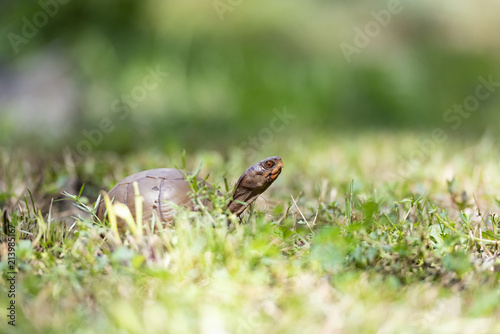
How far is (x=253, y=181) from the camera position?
180cm

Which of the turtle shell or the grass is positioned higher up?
the turtle shell

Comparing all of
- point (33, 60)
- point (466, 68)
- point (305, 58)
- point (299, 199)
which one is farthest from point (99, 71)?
point (466, 68)

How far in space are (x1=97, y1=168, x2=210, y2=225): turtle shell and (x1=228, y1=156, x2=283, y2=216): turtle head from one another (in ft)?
0.39

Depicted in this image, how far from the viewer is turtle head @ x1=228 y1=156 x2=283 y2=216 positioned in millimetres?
1799

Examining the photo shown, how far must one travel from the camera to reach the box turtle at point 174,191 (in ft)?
5.84

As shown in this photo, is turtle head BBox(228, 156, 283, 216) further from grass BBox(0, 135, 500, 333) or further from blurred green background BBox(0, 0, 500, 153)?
blurred green background BBox(0, 0, 500, 153)

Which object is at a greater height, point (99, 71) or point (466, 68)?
point (99, 71)

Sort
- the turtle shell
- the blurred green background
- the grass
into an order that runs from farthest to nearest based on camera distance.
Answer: the blurred green background → the turtle shell → the grass

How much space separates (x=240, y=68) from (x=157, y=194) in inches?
151

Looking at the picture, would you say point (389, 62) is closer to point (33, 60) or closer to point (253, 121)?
point (253, 121)

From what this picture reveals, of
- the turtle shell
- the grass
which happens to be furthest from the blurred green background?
the grass

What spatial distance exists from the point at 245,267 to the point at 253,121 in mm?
3748

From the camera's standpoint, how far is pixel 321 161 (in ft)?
10.9

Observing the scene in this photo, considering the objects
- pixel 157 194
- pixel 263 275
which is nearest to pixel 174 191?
pixel 157 194
